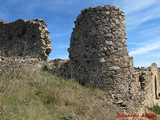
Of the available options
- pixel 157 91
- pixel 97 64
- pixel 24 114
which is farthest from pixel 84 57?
pixel 157 91

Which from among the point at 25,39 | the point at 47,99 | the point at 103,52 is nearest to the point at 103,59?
the point at 103,52

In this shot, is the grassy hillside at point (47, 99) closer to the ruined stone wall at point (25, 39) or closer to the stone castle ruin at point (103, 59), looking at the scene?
the stone castle ruin at point (103, 59)

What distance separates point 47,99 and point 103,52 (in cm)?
273

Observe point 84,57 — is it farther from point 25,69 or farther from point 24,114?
point 24,114

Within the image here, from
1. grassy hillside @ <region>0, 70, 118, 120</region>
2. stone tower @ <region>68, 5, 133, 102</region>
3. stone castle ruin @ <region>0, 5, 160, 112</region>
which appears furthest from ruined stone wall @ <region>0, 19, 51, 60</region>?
grassy hillside @ <region>0, 70, 118, 120</region>

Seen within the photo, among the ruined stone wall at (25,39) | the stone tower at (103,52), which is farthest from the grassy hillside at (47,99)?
the ruined stone wall at (25,39)

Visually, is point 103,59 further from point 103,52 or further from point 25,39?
point 25,39

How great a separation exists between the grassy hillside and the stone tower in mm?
465

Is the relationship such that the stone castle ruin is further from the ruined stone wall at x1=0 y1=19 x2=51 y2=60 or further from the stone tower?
the ruined stone wall at x1=0 y1=19 x2=51 y2=60

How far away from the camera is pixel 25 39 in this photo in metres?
15.7

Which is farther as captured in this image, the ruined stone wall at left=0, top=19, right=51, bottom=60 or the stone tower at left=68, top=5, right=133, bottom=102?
the ruined stone wall at left=0, top=19, right=51, bottom=60

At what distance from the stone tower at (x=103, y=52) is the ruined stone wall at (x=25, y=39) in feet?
11.3

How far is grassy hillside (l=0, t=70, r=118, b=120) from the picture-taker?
27.0 ft

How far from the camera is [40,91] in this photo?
9.55 m
